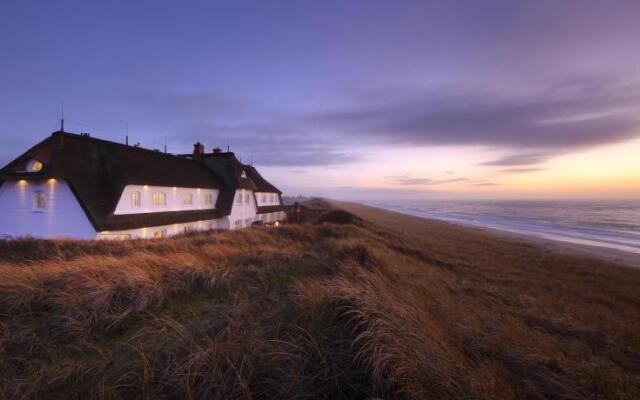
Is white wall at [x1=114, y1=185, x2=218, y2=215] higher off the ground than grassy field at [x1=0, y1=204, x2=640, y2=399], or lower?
higher

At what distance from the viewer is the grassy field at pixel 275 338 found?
2.97m

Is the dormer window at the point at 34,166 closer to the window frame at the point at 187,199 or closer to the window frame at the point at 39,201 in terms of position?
the window frame at the point at 39,201

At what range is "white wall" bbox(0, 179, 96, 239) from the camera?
1759 cm

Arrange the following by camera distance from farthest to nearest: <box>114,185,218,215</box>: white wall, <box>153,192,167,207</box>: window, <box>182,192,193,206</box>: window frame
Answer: <box>182,192,193,206</box>: window frame → <box>153,192,167,207</box>: window → <box>114,185,218,215</box>: white wall

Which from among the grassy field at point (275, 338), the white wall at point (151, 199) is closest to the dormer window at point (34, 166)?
the white wall at point (151, 199)

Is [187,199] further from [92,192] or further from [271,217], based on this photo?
[271,217]

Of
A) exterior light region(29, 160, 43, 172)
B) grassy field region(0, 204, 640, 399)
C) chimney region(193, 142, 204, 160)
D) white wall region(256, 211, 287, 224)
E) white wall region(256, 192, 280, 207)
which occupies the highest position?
chimney region(193, 142, 204, 160)

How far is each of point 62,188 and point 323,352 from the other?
845 inches

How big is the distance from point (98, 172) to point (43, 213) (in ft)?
12.4

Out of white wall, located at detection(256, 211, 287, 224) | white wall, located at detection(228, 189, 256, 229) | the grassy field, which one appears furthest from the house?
the grassy field

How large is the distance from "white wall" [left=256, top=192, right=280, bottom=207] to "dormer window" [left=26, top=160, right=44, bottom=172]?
21.3 metres

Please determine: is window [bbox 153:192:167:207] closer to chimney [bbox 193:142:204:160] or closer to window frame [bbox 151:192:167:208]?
window frame [bbox 151:192:167:208]

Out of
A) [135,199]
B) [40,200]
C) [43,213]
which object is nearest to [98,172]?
[135,199]

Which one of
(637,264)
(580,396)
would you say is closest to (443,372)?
(580,396)
